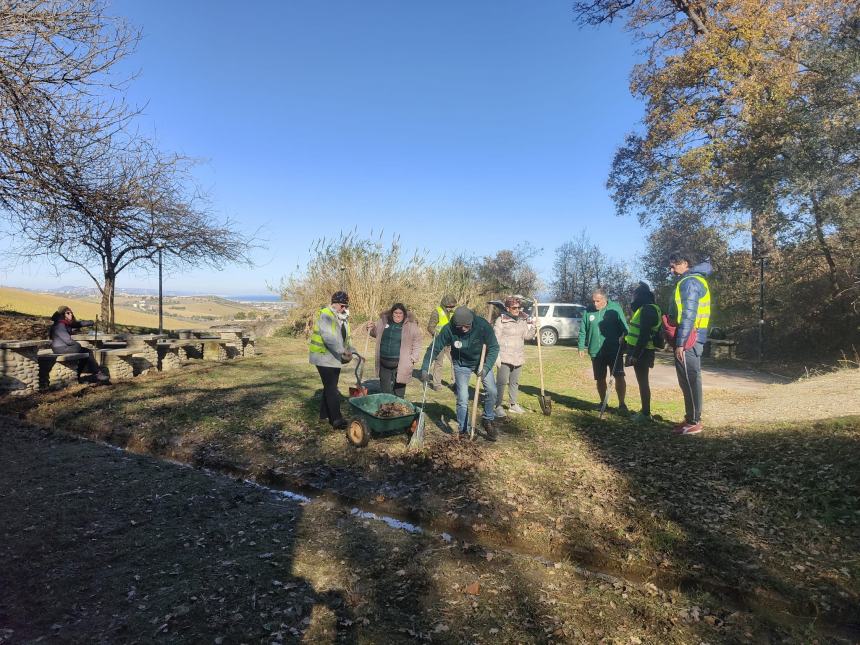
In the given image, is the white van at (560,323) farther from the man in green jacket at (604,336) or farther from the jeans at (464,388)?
the jeans at (464,388)

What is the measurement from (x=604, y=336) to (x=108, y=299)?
15156 mm

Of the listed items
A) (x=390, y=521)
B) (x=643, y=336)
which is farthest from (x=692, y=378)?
(x=390, y=521)

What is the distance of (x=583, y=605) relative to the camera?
3.06 m

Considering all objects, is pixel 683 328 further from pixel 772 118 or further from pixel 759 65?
pixel 759 65

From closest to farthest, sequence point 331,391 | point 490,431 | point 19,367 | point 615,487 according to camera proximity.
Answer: point 615,487
point 490,431
point 331,391
point 19,367

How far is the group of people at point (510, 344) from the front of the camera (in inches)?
232

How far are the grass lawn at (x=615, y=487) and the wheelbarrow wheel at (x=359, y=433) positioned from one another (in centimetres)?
12

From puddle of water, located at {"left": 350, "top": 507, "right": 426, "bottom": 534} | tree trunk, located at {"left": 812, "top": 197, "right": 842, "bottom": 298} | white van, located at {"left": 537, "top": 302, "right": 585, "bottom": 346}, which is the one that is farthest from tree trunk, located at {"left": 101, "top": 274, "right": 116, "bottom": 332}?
tree trunk, located at {"left": 812, "top": 197, "right": 842, "bottom": 298}

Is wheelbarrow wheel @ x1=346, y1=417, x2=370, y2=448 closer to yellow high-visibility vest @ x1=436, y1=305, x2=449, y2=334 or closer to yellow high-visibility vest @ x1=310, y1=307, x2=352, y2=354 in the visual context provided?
yellow high-visibility vest @ x1=310, y1=307, x2=352, y2=354

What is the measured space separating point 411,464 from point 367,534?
1513 mm

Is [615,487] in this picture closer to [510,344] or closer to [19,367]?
[510,344]

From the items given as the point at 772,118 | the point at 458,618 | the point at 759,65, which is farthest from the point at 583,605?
the point at 759,65

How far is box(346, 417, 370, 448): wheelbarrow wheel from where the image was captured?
5.79m

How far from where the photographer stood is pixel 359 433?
230 inches
